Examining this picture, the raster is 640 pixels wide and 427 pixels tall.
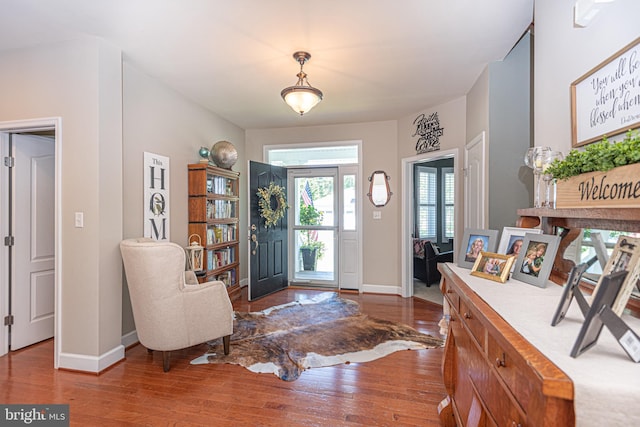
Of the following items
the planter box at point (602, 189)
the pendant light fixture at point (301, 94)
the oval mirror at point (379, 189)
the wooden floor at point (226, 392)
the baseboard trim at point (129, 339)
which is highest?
the pendant light fixture at point (301, 94)

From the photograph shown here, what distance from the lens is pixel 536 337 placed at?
2.68 ft

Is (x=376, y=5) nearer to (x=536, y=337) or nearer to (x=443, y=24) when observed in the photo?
(x=443, y=24)

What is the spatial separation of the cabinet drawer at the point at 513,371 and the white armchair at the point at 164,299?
2.25 meters

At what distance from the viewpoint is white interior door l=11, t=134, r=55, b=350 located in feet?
9.66

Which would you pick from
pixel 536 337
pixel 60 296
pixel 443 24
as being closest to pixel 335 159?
pixel 443 24

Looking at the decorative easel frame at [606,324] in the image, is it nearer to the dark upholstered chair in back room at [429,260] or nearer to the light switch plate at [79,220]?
the light switch plate at [79,220]

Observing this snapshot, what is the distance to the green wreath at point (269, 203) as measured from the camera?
470cm

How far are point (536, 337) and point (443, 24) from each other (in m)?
2.32

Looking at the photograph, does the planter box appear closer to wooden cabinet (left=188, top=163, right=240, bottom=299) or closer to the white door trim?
the white door trim

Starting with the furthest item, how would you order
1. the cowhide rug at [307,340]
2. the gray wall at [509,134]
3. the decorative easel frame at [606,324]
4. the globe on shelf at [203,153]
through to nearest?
A: the globe on shelf at [203,153] < the gray wall at [509,134] < the cowhide rug at [307,340] < the decorative easel frame at [606,324]

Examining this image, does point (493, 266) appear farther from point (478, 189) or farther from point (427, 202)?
point (427, 202)

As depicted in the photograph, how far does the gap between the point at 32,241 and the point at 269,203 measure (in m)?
2.73

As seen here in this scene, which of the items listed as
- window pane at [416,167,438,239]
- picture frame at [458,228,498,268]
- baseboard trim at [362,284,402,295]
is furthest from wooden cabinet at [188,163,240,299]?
window pane at [416,167,438,239]

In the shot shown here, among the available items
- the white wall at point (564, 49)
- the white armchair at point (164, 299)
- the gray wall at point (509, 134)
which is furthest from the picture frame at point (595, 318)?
the white armchair at point (164, 299)
